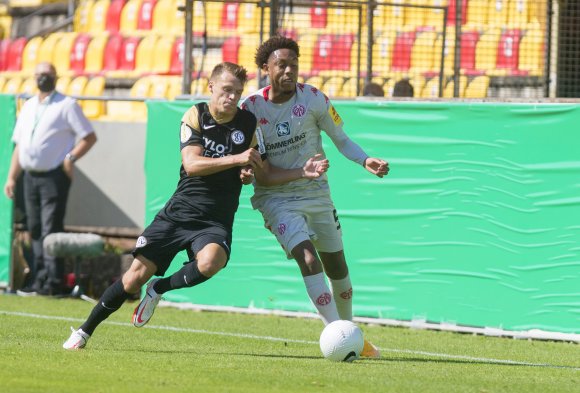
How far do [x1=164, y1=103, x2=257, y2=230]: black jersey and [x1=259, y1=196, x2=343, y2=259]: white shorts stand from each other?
375mm

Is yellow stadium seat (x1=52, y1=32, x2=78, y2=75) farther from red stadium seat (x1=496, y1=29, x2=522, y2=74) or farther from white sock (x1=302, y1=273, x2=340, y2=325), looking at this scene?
white sock (x1=302, y1=273, x2=340, y2=325)

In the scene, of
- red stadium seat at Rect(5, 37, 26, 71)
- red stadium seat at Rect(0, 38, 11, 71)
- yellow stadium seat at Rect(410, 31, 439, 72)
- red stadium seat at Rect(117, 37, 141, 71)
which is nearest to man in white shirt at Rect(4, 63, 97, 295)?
yellow stadium seat at Rect(410, 31, 439, 72)

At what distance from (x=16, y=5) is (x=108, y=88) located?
6977 millimetres

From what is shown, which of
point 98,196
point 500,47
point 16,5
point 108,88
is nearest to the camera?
point 98,196

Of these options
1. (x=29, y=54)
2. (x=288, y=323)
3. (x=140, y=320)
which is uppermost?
(x=29, y=54)

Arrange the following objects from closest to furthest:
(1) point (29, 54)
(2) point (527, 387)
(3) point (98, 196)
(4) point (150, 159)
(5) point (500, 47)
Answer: (2) point (527, 387), (4) point (150, 159), (3) point (98, 196), (5) point (500, 47), (1) point (29, 54)

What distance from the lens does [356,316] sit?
1202 centimetres

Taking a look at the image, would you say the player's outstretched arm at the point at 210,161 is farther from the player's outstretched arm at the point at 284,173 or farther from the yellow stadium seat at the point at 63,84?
the yellow stadium seat at the point at 63,84

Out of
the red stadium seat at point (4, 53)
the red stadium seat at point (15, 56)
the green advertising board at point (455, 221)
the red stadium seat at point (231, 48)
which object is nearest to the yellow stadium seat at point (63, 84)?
the red stadium seat at point (15, 56)

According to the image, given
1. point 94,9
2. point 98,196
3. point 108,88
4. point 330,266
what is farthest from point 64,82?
point 330,266

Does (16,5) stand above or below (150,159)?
above

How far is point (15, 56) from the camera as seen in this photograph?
27.0m

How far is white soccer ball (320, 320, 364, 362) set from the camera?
26.5 ft

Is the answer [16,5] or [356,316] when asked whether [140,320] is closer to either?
[356,316]
